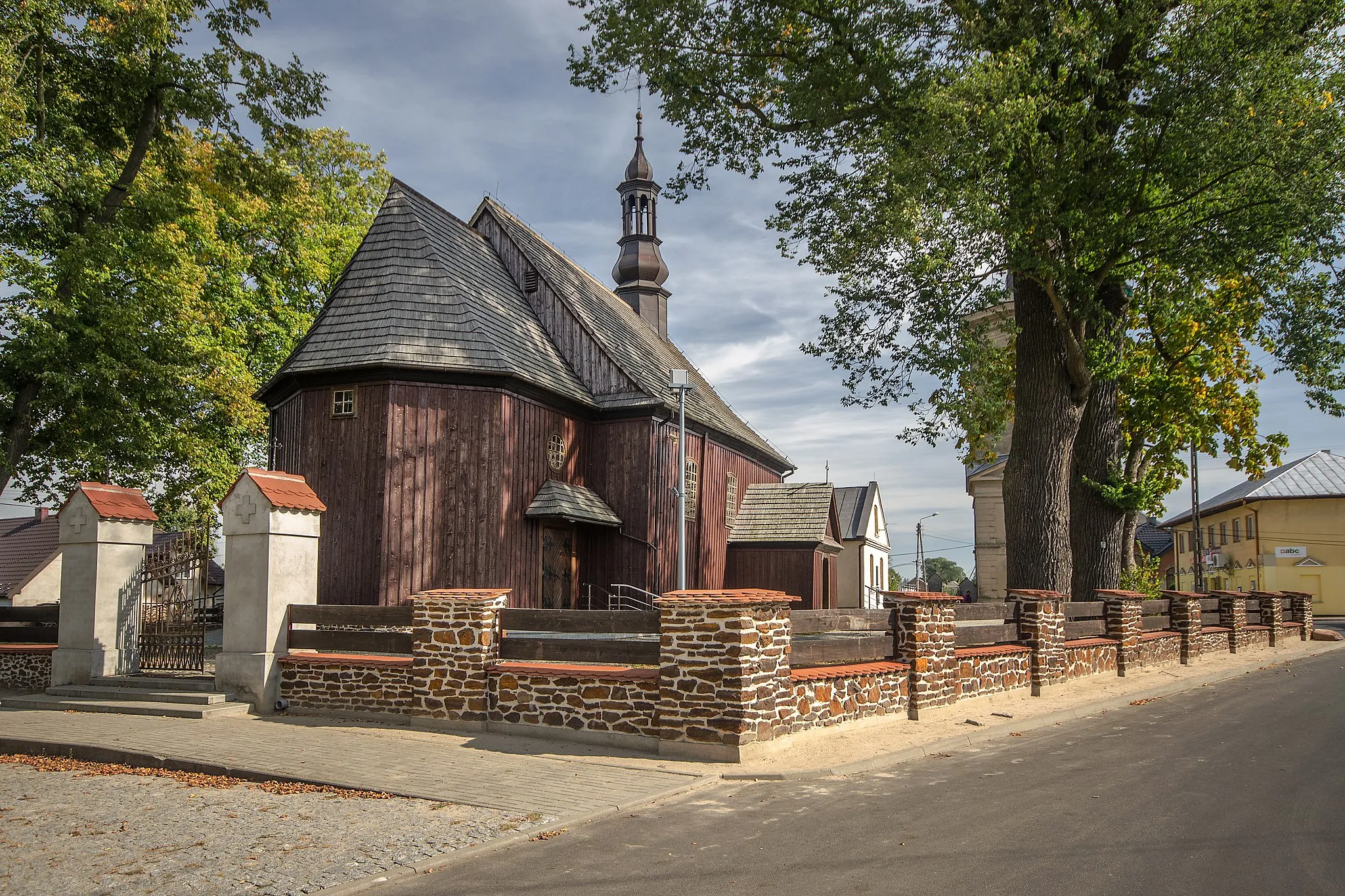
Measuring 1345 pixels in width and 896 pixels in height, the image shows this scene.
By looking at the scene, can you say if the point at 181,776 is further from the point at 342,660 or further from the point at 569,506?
the point at 569,506

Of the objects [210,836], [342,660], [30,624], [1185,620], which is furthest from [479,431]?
[1185,620]

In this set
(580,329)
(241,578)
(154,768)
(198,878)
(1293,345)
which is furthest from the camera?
(580,329)

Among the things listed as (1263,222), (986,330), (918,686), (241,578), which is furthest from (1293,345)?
(241,578)

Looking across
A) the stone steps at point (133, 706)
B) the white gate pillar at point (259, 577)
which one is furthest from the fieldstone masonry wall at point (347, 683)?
the stone steps at point (133, 706)

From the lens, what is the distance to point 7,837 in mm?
6227

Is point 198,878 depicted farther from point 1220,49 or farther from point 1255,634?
point 1255,634

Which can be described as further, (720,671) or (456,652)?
(456,652)

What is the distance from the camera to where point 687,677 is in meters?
8.97

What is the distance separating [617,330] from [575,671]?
53.1 ft

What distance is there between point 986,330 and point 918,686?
359 inches

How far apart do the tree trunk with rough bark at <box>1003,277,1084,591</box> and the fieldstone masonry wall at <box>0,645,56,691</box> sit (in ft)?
47.6

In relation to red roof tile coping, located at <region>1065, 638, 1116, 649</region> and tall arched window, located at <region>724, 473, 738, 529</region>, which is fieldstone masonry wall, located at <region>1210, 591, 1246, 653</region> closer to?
red roof tile coping, located at <region>1065, 638, 1116, 649</region>

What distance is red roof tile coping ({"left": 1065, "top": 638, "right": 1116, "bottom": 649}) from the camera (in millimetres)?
14820

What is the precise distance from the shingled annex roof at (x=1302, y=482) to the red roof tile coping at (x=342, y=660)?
4684 centimetres
